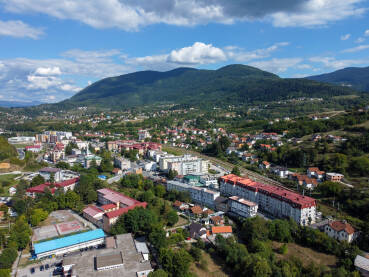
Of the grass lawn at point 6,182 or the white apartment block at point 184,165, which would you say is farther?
the white apartment block at point 184,165

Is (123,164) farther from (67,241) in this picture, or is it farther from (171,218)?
(67,241)

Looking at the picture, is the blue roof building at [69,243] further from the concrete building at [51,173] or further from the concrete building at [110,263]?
the concrete building at [51,173]

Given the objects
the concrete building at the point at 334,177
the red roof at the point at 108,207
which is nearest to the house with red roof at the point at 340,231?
the concrete building at the point at 334,177

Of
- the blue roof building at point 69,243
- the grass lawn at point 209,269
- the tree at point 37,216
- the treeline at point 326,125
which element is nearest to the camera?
the grass lawn at point 209,269

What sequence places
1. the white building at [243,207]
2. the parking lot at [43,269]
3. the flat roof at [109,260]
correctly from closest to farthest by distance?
the flat roof at [109,260]
the parking lot at [43,269]
the white building at [243,207]

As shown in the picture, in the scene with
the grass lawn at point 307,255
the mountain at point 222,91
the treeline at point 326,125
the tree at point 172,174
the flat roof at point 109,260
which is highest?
the mountain at point 222,91

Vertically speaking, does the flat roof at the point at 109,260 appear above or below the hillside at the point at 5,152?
below
